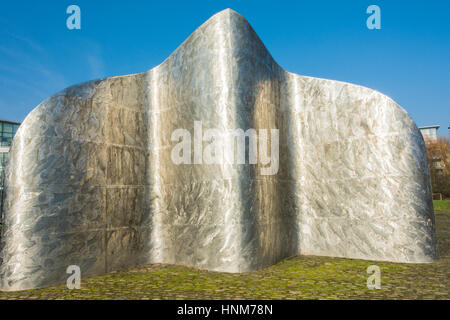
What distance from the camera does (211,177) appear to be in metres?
9.05

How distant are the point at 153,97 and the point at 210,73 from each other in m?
2.30

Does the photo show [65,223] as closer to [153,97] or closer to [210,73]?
[153,97]

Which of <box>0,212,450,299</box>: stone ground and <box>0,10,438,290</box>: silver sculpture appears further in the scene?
<box>0,10,438,290</box>: silver sculpture

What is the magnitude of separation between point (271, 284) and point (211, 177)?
311cm

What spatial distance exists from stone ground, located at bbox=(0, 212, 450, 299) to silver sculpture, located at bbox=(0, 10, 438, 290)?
0.48 m

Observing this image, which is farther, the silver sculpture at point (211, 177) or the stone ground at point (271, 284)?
the silver sculpture at point (211, 177)

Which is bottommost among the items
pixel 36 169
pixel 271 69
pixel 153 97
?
pixel 36 169

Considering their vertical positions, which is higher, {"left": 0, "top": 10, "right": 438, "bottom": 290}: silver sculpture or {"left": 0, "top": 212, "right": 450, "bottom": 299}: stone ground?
{"left": 0, "top": 10, "right": 438, "bottom": 290}: silver sculpture

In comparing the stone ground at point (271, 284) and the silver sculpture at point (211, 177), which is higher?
the silver sculpture at point (211, 177)

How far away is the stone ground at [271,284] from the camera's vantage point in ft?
21.7

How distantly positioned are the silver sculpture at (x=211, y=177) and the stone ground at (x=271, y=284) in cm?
48

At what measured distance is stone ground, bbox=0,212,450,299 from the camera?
21.7ft

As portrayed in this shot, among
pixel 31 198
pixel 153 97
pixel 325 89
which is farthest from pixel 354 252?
pixel 31 198

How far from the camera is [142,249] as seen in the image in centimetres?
981
